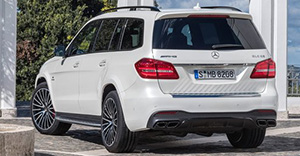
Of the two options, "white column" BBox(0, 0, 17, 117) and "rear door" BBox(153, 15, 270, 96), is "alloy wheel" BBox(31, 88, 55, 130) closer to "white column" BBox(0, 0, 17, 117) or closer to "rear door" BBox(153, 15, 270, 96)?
"rear door" BBox(153, 15, 270, 96)

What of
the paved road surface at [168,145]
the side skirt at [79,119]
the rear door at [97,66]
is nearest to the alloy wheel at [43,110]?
the paved road surface at [168,145]

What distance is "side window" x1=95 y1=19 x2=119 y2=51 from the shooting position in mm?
9242

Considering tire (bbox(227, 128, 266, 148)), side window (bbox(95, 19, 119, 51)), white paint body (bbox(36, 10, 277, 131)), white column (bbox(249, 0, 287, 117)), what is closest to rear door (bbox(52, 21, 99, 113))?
side window (bbox(95, 19, 119, 51))

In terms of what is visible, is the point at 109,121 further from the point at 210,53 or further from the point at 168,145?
the point at 210,53

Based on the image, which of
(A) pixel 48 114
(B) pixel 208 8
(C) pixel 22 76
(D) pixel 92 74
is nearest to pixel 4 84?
(A) pixel 48 114

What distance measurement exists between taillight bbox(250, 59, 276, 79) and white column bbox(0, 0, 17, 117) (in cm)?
729

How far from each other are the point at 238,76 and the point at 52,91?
11.1 ft

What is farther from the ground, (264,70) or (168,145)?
(264,70)

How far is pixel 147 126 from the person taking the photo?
8.06 meters

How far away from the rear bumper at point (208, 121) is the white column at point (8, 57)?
7221mm

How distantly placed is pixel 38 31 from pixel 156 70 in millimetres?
28043

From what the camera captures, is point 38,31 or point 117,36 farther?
point 38,31

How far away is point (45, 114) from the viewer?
11.0 metres

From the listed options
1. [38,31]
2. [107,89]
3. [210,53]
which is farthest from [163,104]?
[38,31]
